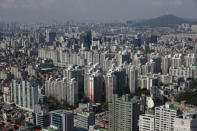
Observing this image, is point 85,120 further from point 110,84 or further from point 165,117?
point 110,84

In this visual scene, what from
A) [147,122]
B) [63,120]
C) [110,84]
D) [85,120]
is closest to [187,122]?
[147,122]

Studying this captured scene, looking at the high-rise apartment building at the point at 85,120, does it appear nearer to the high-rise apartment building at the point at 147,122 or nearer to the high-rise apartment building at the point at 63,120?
the high-rise apartment building at the point at 63,120

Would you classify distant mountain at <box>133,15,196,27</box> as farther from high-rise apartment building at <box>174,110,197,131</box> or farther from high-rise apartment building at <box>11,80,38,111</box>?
high-rise apartment building at <box>174,110,197,131</box>

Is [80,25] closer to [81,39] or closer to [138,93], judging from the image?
[81,39]

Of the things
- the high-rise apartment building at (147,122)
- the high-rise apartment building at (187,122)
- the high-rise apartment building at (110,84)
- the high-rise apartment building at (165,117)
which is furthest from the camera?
the high-rise apartment building at (110,84)

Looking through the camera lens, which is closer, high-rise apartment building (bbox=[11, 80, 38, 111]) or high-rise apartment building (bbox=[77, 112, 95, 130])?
high-rise apartment building (bbox=[77, 112, 95, 130])

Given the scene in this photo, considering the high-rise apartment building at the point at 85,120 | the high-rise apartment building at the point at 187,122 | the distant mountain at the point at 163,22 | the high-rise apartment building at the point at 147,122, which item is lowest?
the high-rise apartment building at the point at 85,120

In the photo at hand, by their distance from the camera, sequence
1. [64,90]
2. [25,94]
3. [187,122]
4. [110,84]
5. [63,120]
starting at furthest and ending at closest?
1. [110,84]
2. [64,90]
3. [25,94]
4. [63,120]
5. [187,122]

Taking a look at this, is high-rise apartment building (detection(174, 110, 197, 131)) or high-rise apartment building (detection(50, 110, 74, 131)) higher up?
high-rise apartment building (detection(174, 110, 197, 131))

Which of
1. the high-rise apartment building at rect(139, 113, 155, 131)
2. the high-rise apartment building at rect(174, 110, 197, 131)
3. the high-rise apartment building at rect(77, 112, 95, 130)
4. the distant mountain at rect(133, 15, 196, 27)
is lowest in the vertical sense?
the high-rise apartment building at rect(77, 112, 95, 130)

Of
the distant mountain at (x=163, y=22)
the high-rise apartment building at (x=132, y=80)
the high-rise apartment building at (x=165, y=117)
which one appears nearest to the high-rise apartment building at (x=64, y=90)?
the high-rise apartment building at (x=132, y=80)

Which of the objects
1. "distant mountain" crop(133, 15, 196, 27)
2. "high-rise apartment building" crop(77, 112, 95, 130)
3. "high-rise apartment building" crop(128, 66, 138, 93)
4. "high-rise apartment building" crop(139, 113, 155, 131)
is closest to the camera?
"high-rise apartment building" crop(139, 113, 155, 131)

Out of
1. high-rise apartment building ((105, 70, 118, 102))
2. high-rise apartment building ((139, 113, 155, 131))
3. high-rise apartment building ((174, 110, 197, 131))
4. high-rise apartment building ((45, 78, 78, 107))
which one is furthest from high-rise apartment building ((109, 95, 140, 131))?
high-rise apartment building ((105, 70, 118, 102))
